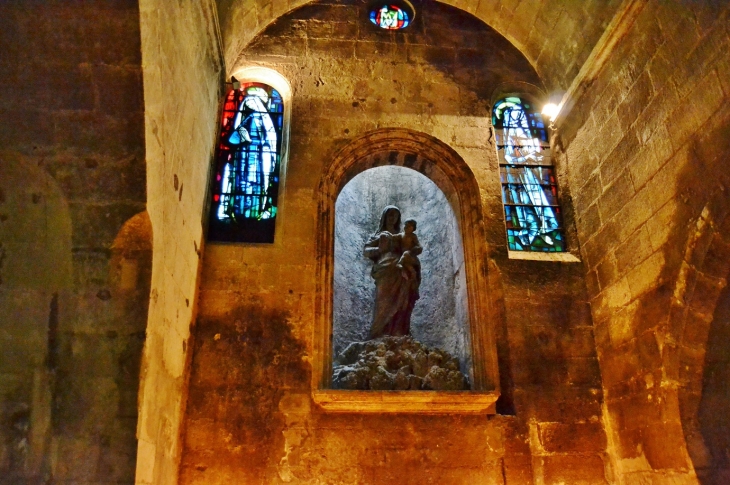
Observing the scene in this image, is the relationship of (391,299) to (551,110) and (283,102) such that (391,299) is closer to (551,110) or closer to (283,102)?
(283,102)

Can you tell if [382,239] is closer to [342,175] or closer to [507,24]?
[342,175]

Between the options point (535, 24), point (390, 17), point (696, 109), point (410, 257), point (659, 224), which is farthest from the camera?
point (390, 17)

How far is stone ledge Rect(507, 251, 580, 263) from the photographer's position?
17.6ft

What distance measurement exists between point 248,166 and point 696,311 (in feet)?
13.8

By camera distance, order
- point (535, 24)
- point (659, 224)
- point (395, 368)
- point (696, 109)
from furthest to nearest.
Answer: point (535, 24)
point (395, 368)
point (659, 224)
point (696, 109)

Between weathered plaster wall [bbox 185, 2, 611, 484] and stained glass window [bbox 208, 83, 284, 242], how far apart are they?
0.28m

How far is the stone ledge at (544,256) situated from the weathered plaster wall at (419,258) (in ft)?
1.72

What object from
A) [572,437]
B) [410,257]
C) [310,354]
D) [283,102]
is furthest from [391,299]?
[283,102]

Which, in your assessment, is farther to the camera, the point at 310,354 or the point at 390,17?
the point at 390,17

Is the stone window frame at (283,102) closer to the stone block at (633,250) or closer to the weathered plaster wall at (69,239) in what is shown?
the weathered plaster wall at (69,239)

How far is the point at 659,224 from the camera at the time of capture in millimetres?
4211

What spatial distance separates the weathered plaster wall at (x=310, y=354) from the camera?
14.4 ft

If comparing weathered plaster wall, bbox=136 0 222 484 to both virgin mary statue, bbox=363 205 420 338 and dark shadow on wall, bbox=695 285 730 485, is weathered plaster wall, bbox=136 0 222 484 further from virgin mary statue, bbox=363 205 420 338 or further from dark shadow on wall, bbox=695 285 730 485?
dark shadow on wall, bbox=695 285 730 485

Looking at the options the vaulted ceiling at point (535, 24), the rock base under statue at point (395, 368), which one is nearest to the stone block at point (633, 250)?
the rock base under statue at point (395, 368)
